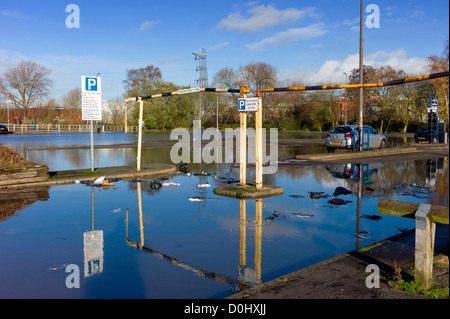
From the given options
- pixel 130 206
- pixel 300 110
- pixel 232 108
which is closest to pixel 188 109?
pixel 232 108

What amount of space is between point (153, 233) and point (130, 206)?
97.9 inches

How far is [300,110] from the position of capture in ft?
233

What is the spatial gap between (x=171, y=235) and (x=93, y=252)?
1.39 m

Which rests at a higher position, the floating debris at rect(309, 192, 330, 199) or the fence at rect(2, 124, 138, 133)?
the fence at rect(2, 124, 138, 133)

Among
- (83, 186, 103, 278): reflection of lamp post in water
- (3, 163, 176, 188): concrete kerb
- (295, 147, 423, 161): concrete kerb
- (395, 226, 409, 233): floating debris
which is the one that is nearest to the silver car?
(295, 147, 423, 161): concrete kerb

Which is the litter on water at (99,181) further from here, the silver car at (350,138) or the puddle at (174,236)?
the silver car at (350,138)

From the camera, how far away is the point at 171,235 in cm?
675

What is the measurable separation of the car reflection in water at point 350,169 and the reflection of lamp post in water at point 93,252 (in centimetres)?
938

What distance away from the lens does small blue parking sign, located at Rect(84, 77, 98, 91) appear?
45.2ft

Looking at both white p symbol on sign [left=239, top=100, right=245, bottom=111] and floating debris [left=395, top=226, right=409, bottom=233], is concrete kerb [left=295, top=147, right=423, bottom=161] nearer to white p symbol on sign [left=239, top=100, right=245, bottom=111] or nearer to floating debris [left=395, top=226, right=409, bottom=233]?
white p symbol on sign [left=239, top=100, right=245, bottom=111]

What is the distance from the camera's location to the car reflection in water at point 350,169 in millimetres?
14250

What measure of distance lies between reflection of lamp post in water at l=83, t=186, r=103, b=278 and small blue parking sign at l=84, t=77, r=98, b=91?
25.1 ft

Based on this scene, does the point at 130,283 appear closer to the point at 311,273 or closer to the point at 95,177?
the point at 311,273

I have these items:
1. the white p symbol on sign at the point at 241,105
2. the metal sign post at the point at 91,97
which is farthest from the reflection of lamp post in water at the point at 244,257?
the metal sign post at the point at 91,97
